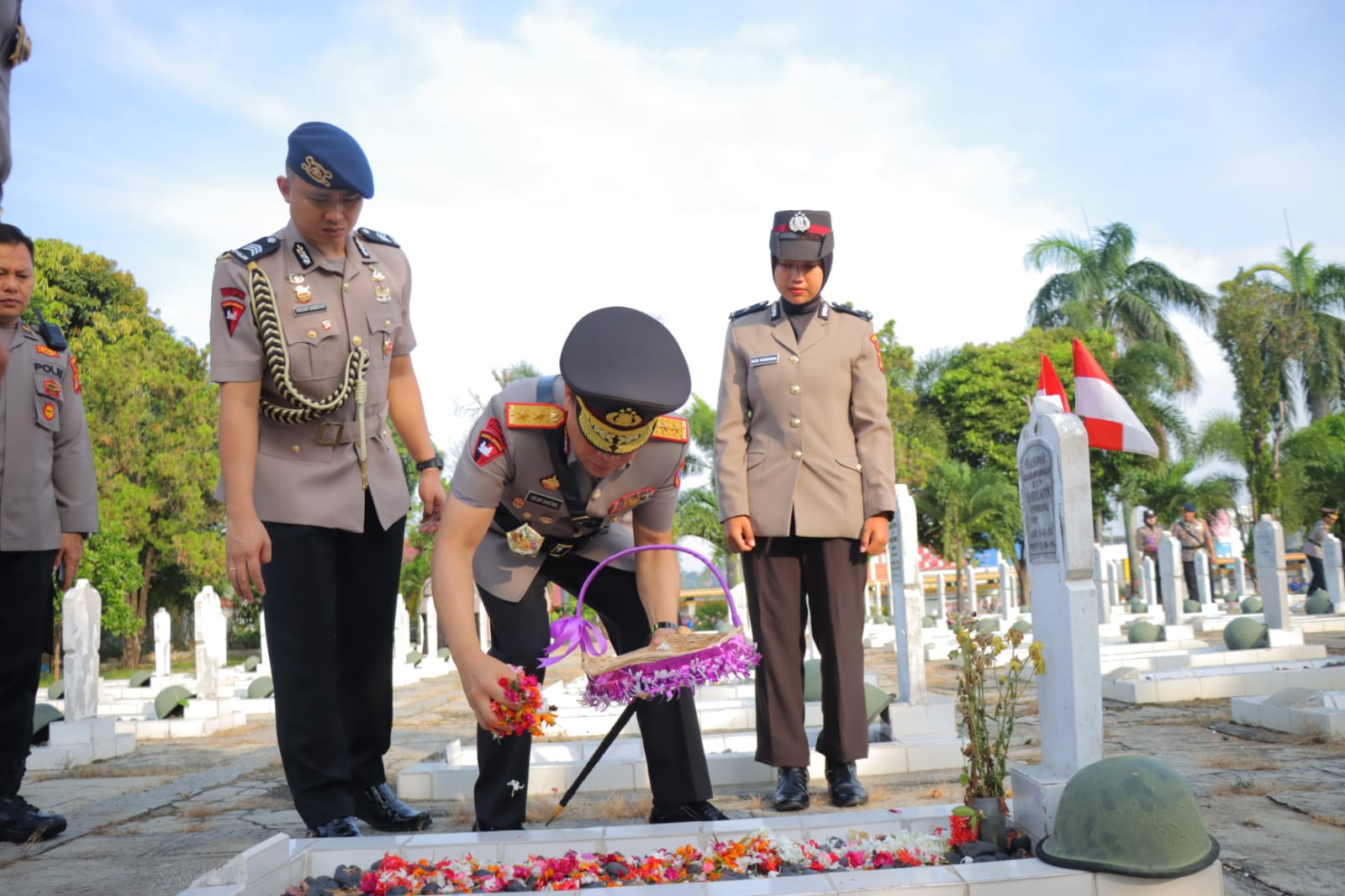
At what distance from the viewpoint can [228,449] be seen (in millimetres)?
3359

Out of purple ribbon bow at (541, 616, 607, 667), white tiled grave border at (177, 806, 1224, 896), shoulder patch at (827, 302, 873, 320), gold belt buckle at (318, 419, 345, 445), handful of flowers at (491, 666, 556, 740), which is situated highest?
shoulder patch at (827, 302, 873, 320)

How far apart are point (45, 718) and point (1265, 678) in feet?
26.0

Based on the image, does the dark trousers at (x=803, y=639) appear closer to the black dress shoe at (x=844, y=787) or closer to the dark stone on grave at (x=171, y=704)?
the black dress shoe at (x=844, y=787)

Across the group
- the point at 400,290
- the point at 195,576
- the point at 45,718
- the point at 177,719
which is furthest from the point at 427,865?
the point at 195,576

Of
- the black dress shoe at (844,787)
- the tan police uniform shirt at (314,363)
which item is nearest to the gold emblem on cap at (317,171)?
the tan police uniform shirt at (314,363)

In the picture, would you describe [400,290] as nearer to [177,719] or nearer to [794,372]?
[794,372]

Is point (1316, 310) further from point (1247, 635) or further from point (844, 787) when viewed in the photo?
point (844, 787)

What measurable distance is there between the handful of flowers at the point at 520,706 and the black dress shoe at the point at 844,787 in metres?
1.70

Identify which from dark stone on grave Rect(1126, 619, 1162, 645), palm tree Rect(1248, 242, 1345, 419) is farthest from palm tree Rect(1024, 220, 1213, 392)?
dark stone on grave Rect(1126, 619, 1162, 645)

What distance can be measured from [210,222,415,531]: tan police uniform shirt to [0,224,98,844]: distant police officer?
1.12 m

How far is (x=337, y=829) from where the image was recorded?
3332mm

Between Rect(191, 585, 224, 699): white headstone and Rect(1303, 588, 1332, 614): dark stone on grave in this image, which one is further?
Rect(1303, 588, 1332, 614): dark stone on grave

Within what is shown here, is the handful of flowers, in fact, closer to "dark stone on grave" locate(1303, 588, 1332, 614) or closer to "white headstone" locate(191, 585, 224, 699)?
"white headstone" locate(191, 585, 224, 699)

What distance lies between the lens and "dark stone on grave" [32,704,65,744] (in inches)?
245
